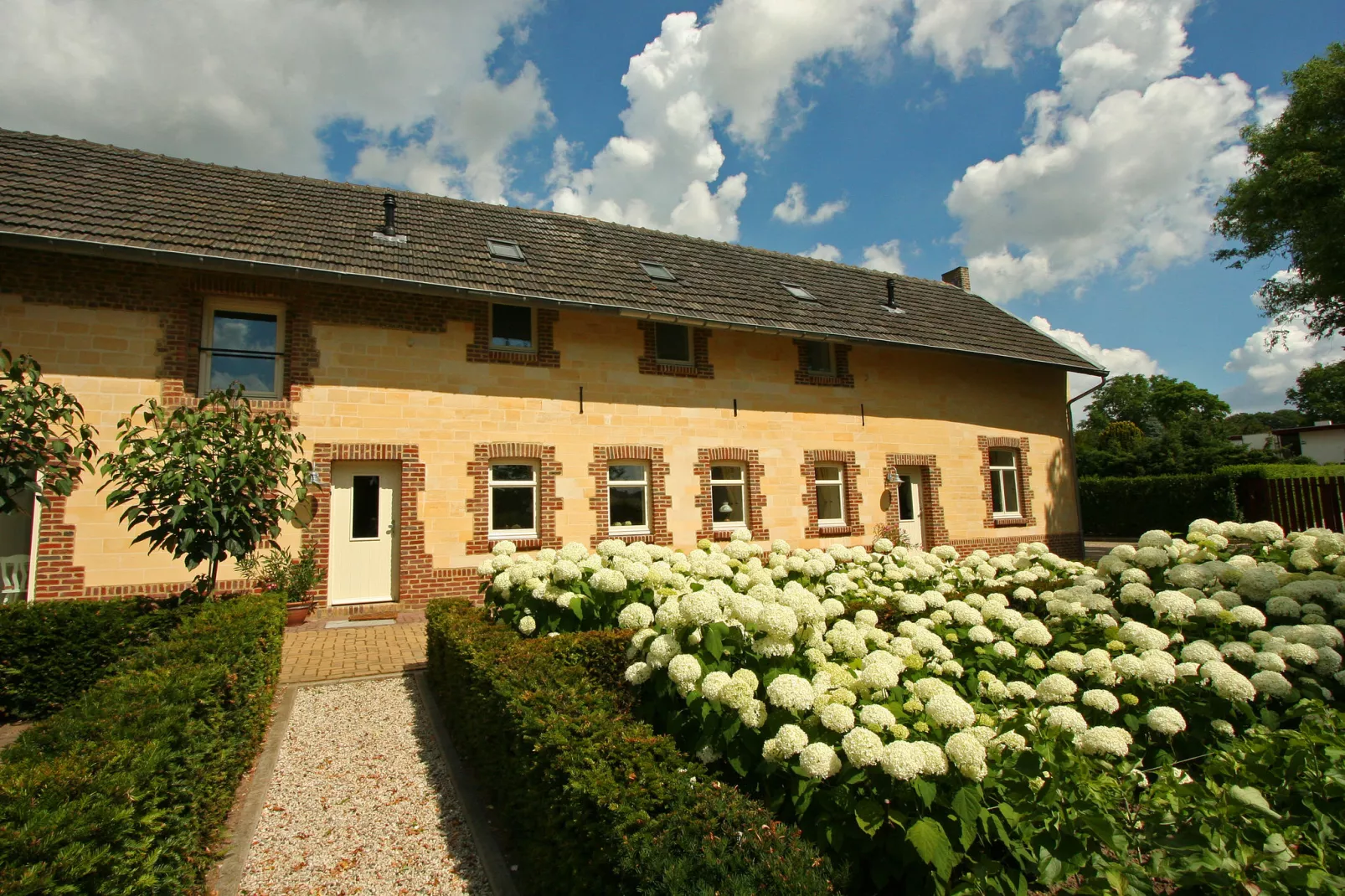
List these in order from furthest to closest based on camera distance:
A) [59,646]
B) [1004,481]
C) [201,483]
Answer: [1004,481] < [201,483] < [59,646]

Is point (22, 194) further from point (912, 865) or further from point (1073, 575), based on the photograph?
point (1073, 575)

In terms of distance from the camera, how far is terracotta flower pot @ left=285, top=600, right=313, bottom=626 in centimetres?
886

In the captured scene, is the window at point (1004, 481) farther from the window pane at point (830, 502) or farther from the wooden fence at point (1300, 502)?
the wooden fence at point (1300, 502)

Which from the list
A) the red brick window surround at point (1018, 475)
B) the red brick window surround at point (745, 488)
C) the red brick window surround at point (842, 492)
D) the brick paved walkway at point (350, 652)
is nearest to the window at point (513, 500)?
the brick paved walkway at point (350, 652)

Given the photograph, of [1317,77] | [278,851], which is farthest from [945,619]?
[1317,77]

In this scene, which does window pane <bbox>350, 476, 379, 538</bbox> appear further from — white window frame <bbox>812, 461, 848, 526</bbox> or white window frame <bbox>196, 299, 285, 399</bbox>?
white window frame <bbox>812, 461, 848, 526</bbox>

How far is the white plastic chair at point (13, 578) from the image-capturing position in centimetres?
837

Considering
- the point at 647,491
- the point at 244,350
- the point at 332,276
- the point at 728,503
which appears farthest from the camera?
the point at 728,503

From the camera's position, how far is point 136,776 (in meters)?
2.46

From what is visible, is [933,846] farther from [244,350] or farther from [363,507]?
[244,350]

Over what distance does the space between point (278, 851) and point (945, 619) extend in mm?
3995

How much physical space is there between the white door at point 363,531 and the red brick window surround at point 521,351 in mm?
2244

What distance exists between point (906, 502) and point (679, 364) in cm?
620

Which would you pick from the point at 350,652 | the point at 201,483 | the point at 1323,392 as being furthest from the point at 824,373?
the point at 1323,392
